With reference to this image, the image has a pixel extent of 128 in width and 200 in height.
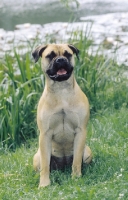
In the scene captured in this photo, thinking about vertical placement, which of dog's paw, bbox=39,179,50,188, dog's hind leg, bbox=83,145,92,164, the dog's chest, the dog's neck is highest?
the dog's neck

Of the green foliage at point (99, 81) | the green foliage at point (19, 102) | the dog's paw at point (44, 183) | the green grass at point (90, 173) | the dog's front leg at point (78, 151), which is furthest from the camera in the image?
the green foliage at point (99, 81)

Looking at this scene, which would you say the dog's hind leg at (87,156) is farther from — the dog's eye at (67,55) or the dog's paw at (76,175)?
the dog's eye at (67,55)

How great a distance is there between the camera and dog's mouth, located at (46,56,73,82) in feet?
16.0

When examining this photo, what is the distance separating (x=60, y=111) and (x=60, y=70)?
1.28ft

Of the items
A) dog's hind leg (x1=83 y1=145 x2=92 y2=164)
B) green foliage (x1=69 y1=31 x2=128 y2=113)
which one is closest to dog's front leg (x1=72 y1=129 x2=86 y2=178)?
dog's hind leg (x1=83 y1=145 x2=92 y2=164)

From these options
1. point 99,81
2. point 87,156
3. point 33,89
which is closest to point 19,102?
point 33,89

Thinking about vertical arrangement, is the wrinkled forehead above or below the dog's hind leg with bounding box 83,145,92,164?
above

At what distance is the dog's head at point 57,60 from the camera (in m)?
4.88

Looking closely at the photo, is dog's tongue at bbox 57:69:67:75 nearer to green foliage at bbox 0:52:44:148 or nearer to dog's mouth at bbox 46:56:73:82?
dog's mouth at bbox 46:56:73:82

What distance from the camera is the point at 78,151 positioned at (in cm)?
509

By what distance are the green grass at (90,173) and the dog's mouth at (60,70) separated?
95 cm

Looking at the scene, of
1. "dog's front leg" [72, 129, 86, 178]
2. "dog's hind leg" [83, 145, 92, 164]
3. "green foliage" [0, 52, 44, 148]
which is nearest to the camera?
"dog's front leg" [72, 129, 86, 178]

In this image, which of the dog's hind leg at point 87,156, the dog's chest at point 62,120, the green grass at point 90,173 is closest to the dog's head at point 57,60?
the dog's chest at point 62,120

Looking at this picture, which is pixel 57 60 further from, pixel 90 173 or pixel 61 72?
pixel 90 173
